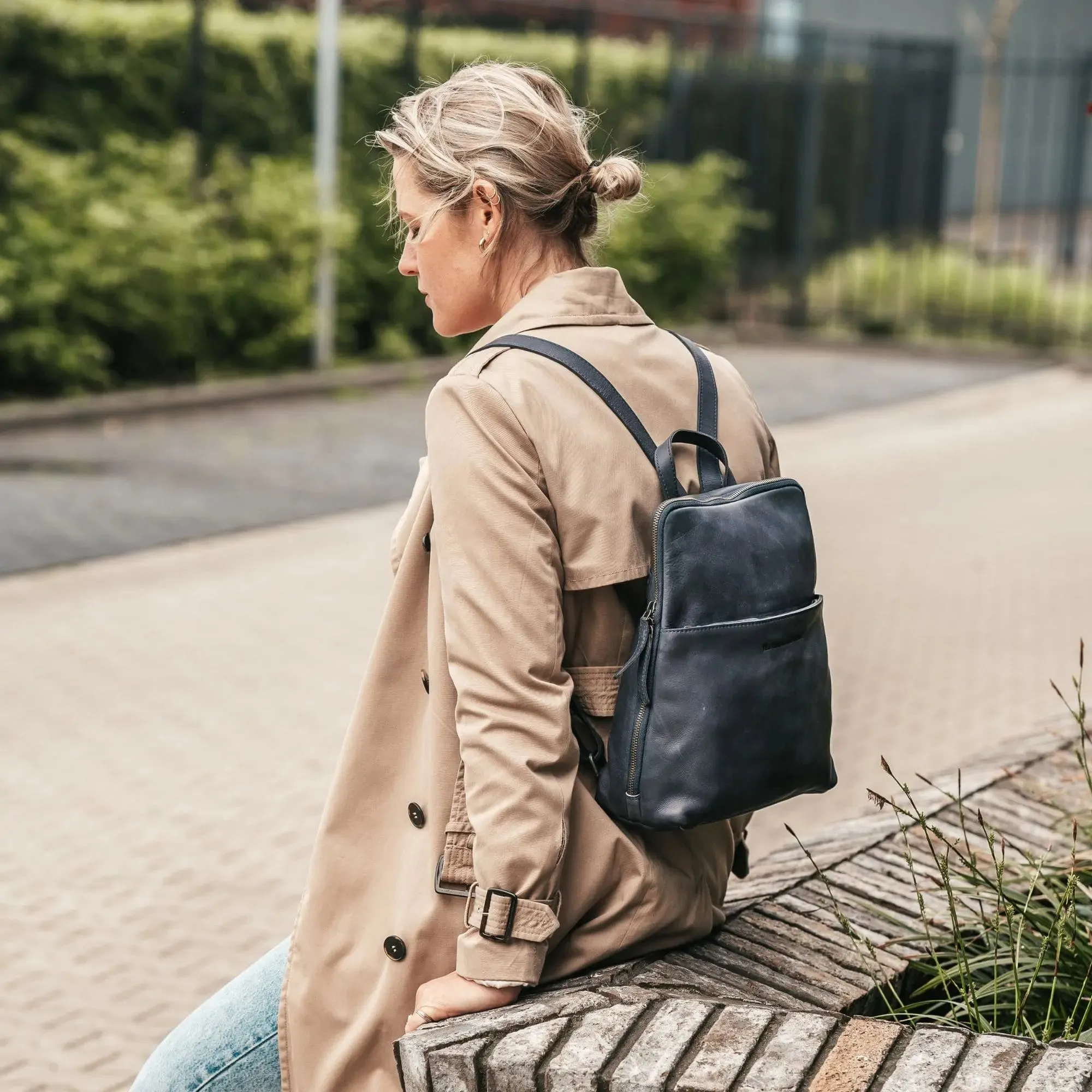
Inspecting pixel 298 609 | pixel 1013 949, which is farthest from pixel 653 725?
pixel 298 609

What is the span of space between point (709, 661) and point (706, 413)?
36cm

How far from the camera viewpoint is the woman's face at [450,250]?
209cm

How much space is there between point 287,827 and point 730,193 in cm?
1421

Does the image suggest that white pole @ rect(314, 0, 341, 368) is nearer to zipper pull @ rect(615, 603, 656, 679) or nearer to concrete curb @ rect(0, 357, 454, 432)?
concrete curb @ rect(0, 357, 454, 432)

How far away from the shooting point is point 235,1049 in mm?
2191

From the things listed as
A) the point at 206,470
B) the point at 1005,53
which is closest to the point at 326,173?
the point at 206,470

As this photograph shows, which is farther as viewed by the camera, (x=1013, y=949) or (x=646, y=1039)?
(x=1013, y=949)

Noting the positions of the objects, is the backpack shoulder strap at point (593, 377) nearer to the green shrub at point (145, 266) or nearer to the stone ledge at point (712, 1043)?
the stone ledge at point (712, 1043)

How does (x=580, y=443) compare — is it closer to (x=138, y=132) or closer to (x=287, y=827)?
(x=287, y=827)

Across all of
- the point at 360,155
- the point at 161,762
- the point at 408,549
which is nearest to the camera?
the point at 408,549

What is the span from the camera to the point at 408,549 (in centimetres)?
208

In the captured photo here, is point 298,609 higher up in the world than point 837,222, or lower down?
lower down

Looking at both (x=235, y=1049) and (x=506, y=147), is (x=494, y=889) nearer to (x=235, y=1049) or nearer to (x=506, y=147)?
(x=235, y=1049)

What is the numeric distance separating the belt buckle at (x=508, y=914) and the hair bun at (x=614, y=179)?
847 mm
